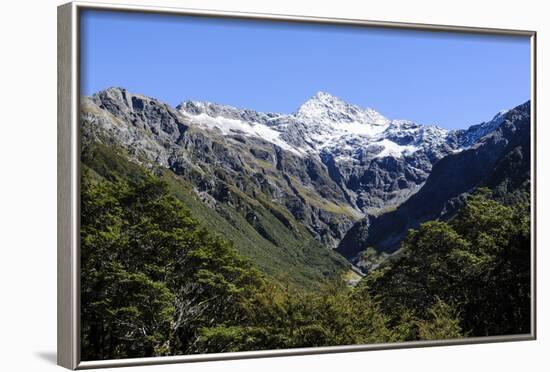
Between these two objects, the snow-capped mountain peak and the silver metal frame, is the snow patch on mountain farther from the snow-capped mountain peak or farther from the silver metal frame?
the silver metal frame

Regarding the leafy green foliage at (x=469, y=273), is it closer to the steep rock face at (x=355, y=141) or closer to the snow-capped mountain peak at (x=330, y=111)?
the steep rock face at (x=355, y=141)

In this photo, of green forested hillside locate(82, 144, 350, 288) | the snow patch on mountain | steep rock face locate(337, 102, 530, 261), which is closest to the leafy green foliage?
steep rock face locate(337, 102, 530, 261)

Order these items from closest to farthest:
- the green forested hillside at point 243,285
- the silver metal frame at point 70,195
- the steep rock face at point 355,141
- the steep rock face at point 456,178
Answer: the silver metal frame at point 70,195, the green forested hillside at point 243,285, the steep rock face at point 355,141, the steep rock face at point 456,178

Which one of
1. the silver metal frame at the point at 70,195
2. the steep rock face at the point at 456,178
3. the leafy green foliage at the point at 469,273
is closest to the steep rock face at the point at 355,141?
the steep rock face at the point at 456,178

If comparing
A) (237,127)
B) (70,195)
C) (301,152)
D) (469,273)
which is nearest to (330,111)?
(301,152)
